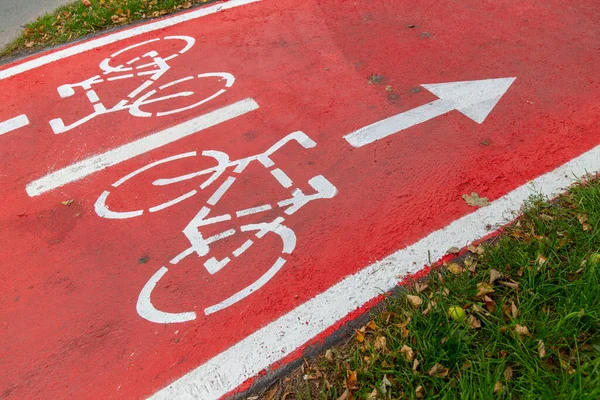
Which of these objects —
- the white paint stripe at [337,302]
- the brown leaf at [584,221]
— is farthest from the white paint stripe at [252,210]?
the brown leaf at [584,221]

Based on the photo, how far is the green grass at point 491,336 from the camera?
2.59 meters

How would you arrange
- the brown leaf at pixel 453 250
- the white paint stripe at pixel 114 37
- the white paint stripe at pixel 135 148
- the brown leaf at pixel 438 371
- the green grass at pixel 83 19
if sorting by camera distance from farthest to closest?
1. the green grass at pixel 83 19
2. the white paint stripe at pixel 114 37
3. the white paint stripe at pixel 135 148
4. the brown leaf at pixel 453 250
5. the brown leaf at pixel 438 371

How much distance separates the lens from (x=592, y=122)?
4.18 metres

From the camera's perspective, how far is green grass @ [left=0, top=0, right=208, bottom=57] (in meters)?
6.33

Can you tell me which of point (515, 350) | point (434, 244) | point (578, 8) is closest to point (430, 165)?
point (434, 244)

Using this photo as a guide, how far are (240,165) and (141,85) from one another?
189 cm

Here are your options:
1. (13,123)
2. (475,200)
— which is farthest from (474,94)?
(13,123)

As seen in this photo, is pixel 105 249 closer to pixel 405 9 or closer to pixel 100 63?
pixel 100 63

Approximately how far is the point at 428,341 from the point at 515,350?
0.47 metres

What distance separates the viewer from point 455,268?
3.19m

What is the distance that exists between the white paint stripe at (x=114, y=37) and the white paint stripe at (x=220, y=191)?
3.24 meters

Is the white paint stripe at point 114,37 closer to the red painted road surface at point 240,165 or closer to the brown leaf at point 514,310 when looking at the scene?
the red painted road surface at point 240,165

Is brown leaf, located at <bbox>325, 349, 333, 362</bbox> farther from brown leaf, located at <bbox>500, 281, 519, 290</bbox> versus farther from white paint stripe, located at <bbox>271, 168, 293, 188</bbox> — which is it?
white paint stripe, located at <bbox>271, 168, 293, 188</bbox>

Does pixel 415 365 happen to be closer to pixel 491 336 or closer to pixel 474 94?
pixel 491 336
